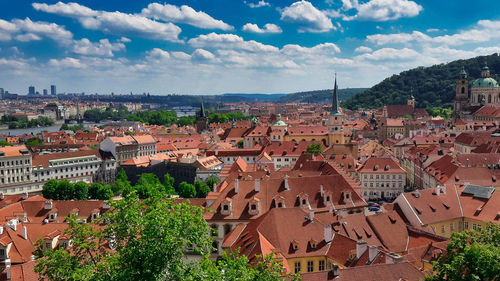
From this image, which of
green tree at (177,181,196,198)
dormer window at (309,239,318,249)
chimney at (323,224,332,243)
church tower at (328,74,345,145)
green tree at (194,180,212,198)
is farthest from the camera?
church tower at (328,74,345,145)

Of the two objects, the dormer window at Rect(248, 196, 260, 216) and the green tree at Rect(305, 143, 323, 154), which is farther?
the green tree at Rect(305, 143, 323, 154)

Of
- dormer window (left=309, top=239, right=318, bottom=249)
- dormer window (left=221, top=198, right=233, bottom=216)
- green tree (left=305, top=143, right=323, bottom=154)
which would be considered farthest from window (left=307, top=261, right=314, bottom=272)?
green tree (left=305, top=143, right=323, bottom=154)

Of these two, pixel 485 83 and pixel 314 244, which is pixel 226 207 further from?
pixel 485 83

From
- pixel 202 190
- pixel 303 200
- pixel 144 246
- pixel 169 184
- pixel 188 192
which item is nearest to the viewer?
pixel 144 246

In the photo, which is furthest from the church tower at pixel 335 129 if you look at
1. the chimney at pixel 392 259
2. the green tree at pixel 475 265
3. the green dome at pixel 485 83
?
the green tree at pixel 475 265

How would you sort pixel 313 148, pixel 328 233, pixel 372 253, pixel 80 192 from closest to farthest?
pixel 372 253, pixel 328 233, pixel 80 192, pixel 313 148

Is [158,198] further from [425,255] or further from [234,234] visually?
[425,255]

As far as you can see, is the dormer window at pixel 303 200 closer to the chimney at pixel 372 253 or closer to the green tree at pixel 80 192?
the chimney at pixel 372 253

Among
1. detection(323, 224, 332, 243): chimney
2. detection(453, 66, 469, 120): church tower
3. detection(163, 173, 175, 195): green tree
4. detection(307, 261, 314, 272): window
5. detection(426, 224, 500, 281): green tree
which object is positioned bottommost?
detection(163, 173, 175, 195): green tree

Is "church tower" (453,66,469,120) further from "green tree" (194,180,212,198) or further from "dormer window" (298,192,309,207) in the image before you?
"dormer window" (298,192,309,207)

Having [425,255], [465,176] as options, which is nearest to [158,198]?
[425,255]

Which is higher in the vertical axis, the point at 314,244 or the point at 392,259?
the point at 392,259

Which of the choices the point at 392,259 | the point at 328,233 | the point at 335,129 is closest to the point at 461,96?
the point at 335,129
